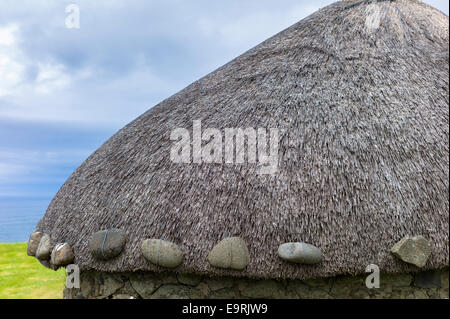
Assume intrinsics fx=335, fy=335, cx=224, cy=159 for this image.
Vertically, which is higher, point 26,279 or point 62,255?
point 62,255

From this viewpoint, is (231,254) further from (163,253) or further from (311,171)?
(311,171)

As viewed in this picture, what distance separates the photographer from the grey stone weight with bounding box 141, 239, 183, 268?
322 cm

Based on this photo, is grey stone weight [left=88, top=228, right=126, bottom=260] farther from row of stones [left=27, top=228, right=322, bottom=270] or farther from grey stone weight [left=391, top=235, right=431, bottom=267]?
grey stone weight [left=391, top=235, right=431, bottom=267]

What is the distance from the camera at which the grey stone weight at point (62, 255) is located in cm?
379

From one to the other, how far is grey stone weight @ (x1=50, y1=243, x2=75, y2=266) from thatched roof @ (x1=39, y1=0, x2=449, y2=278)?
0.07 metres

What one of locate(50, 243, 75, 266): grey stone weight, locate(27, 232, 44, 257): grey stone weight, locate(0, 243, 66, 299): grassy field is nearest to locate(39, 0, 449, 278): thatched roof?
locate(50, 243, 75, 266): grey stone weight

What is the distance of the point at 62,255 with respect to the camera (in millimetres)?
3797

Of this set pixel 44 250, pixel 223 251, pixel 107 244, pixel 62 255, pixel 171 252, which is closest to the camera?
pixel 223 251

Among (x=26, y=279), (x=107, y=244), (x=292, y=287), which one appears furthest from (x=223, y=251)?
(x=26, y=279)

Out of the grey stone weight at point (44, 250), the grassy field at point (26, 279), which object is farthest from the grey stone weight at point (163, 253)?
the grassy field at point (26, 279)

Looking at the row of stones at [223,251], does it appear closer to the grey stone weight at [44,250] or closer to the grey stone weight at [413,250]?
the grey stone weight at [413,250]

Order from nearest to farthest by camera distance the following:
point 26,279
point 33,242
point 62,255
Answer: point 62,255 → point 33,242 → point 26,279

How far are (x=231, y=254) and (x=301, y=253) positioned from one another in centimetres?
63

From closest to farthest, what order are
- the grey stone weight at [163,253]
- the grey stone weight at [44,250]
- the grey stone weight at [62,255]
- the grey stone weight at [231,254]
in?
the grey stone weight at [231,254]
the grey stone weight at [163,253]
the grey stone weight at [62,255]
the grey stone weight at [44,250]
